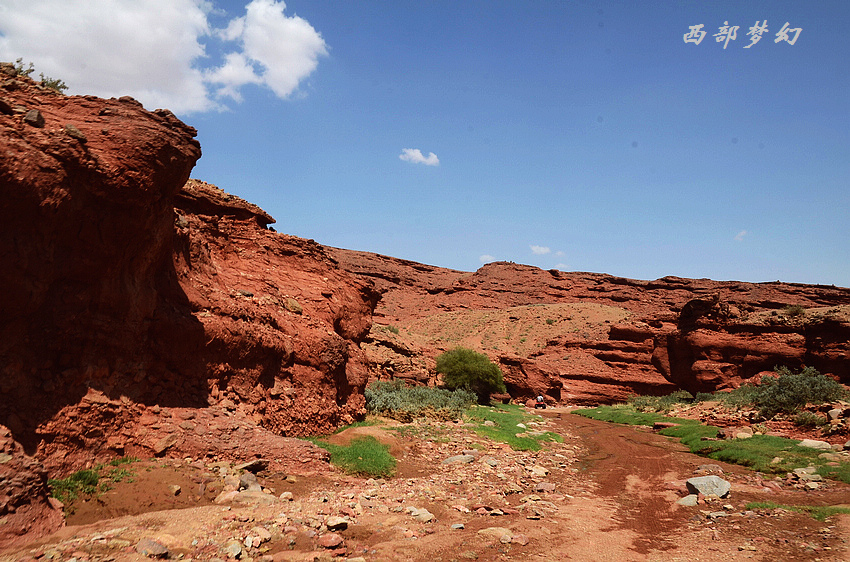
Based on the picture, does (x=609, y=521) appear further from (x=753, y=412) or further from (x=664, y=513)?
(x=753, y=412)

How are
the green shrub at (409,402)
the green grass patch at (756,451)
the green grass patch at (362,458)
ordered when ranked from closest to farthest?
the green grass patch at (362,458) → the green grass patch at (756,451) → the green shrub at (409,402)

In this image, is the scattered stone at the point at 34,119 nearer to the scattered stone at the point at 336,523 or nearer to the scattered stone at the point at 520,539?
the scattered stone at the point at 336,523

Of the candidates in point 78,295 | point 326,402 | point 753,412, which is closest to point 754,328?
point 753,412

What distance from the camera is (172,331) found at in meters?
8.43

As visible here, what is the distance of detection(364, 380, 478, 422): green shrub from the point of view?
1590 cm

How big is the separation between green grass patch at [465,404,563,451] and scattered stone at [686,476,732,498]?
5.19 meters

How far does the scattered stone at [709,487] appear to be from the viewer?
9.84m

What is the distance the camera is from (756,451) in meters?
14.0

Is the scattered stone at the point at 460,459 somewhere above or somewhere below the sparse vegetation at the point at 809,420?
below

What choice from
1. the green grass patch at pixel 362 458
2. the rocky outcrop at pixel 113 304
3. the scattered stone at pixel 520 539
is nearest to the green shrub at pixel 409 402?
the green grass patch at pixel 362 458

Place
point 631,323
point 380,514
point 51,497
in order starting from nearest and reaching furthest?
point 51,497 → point 380,514 → point 631,323

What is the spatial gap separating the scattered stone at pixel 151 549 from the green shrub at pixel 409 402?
10.6 metres

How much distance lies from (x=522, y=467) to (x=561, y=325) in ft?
143

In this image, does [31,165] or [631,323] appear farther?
[631,323]
